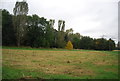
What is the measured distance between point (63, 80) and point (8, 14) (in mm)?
38769

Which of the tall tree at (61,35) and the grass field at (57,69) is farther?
the tall tree at (61,35)

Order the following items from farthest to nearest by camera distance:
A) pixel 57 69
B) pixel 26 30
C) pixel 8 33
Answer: pixel 8 33 → pixel 26 30 → pixel 57 69

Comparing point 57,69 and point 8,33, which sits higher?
point 8,33

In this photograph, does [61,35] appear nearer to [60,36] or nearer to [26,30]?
[60,36]

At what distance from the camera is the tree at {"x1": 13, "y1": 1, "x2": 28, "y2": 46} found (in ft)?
111

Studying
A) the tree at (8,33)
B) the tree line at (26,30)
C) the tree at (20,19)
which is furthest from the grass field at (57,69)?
the tree at (8,33)

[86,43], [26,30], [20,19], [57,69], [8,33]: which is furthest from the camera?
[86,43]

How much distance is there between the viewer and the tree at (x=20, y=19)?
111ft

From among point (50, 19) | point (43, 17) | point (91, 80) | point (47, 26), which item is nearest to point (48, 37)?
point (47, 26)

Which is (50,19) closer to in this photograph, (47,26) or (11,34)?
(47,26)

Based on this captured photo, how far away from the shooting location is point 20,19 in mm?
33531

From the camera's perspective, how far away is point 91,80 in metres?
5.64

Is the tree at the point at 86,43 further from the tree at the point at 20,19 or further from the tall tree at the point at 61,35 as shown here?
the tree at the point at 20,19

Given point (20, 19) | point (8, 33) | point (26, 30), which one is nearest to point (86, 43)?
point (26, 30)
